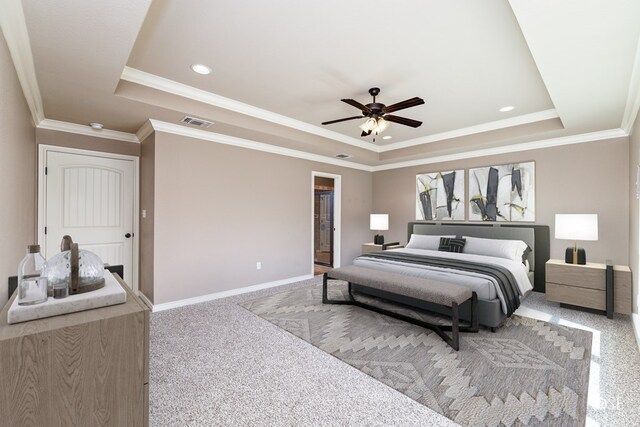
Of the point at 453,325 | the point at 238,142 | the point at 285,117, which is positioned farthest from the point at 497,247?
the point at 238,142

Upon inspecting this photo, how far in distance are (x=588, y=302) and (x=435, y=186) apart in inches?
107

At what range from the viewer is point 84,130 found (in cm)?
375

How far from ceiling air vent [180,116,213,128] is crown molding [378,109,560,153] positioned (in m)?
3.34

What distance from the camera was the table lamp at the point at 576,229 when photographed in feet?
11.3

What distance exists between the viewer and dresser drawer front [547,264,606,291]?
333 cm

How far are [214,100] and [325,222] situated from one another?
4.44 meters

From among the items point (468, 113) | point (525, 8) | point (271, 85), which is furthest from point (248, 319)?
point (468, 113)

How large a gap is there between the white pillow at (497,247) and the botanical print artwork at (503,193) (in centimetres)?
52

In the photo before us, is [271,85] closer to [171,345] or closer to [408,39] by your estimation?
[408,39]

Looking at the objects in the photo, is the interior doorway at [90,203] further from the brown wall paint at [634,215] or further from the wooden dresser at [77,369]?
the brown wall paint at [634,215]

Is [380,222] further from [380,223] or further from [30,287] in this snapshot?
[30,287]

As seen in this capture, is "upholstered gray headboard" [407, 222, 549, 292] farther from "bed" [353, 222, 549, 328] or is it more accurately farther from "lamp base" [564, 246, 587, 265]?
"lamp base" [564, 246, 587, 265]

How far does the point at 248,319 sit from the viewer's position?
129 inches

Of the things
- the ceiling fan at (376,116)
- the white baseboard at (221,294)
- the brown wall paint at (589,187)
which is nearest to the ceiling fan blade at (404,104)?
the ceiling fan at (376,116)
